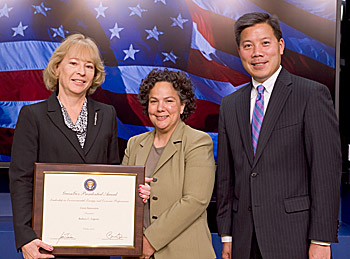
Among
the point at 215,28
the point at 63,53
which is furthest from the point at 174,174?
the point at 215,28

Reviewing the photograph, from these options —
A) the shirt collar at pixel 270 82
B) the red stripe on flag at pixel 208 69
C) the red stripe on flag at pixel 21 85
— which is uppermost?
the red stripe on flag at pixel 208 69

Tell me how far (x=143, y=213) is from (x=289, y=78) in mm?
895

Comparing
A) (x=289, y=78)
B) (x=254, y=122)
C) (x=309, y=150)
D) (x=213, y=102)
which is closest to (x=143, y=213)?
(x=254, y=122)

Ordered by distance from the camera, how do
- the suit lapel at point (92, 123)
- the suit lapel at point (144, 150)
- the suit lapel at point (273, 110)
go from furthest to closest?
the suit lapel at point (144, 150)
the suit lapel at point (92, 123)
the suit lapel at point (273, 110)

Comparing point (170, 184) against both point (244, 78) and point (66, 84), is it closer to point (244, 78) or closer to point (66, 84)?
point (66, 84)

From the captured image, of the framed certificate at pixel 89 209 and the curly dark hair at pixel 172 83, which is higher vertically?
the curly dark hair at pixel 172 83

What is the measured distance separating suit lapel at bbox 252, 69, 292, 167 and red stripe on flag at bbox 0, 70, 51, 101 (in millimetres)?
2293

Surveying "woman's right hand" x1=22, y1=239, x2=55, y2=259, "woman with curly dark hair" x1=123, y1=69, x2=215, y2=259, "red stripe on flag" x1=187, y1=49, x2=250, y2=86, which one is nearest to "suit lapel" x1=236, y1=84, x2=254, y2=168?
"woman with curly dark hair" x1=123, y1=69, x2=215, y2=259

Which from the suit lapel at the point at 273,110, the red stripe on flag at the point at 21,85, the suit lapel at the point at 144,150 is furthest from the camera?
the red stripe on flag at the point at 21,85

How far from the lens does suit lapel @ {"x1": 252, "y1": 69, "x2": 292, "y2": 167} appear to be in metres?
1.69

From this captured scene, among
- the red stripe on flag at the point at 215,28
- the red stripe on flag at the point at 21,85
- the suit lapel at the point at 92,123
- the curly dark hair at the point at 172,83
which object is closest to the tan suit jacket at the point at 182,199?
the curly dark hair at the point at 172,83

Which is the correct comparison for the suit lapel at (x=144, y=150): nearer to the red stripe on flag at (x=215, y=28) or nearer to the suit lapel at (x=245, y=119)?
the suit lapel at (x=245, y=119)

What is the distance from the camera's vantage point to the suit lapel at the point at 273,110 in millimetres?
1688

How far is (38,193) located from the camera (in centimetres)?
164
